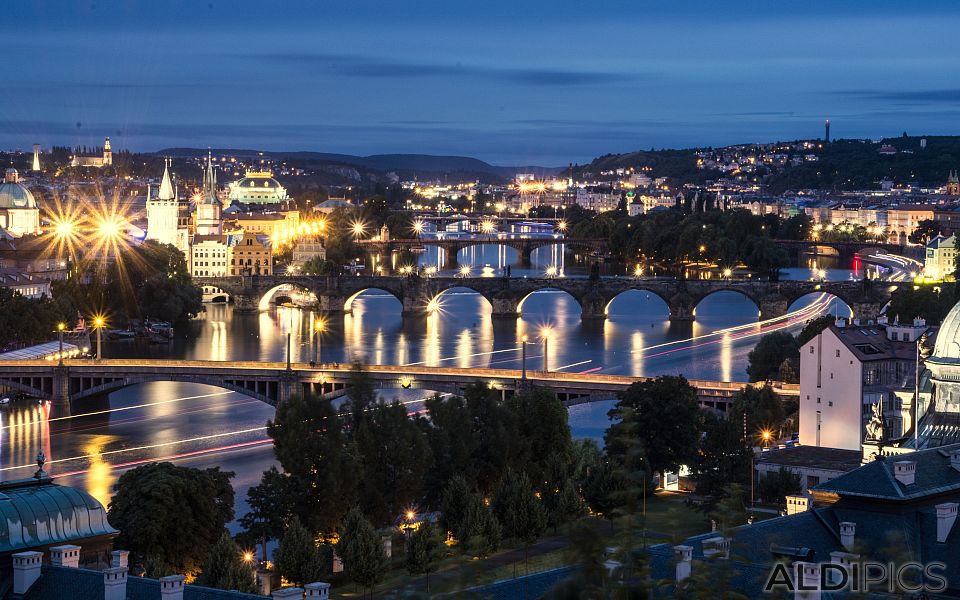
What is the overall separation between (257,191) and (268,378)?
76569 mm

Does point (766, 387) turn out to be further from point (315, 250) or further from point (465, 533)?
point (315, 250)

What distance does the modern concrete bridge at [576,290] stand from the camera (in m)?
49.1

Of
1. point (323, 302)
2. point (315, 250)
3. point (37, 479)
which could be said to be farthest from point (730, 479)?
point (315, 250)

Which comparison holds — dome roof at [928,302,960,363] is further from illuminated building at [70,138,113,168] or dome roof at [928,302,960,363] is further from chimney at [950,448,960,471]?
illuminated building at [70,138,113,168]

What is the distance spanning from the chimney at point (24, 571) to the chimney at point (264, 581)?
5.17m

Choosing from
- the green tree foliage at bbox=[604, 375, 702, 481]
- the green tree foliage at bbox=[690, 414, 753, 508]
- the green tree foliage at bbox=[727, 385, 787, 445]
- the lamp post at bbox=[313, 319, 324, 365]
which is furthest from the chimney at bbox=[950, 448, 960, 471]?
the lamp post at bbox=[313, 319, 324, 365]

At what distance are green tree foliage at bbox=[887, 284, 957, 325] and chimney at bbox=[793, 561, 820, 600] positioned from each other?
2822 cm

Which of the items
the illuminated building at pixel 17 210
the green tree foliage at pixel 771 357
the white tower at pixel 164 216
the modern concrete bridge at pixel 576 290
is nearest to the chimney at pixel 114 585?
the green tree foliage at pixel 771 357

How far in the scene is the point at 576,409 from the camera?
2964cm

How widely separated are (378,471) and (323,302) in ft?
109

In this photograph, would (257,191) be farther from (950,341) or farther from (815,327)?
(950,341)

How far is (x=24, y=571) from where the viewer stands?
431 inches

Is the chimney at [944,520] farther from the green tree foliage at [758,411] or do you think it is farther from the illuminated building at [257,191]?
the illuminated building at [257,191]

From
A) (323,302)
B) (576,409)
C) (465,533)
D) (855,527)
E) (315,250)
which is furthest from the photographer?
(315,250)
